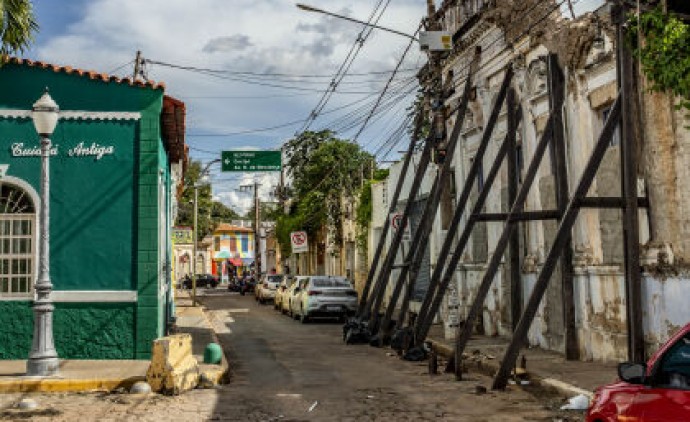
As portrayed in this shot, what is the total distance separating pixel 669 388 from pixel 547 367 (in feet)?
26.6

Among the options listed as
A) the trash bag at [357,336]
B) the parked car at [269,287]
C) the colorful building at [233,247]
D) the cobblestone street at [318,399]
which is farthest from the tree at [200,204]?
the cobblestone street at [318,399]

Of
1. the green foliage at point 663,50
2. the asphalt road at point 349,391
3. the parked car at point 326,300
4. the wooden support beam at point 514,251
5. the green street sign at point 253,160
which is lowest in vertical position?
the asphalt road at point 349,391

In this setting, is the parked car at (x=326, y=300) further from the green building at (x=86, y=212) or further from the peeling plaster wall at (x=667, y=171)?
the peeling plaster wall at (x=667, y=171)

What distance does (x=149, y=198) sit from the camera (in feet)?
45.3

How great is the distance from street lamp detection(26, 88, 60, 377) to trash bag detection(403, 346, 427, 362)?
6.56 m

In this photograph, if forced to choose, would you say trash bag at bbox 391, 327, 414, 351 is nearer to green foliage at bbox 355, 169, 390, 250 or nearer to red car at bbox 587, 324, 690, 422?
red car at bbox 587, 324, 690, 422

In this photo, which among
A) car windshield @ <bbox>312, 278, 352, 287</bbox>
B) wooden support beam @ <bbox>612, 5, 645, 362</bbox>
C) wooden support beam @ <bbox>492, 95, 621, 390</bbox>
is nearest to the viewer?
wooden support beam @ <bbox>612, 5, 645, 362</bbox>

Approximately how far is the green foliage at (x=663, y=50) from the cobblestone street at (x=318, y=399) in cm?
454

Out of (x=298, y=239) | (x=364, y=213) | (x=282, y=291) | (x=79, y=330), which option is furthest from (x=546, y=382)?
(x=298, y=239)

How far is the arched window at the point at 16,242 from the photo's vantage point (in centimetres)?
1361

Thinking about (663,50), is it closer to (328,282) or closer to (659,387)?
(659,387)

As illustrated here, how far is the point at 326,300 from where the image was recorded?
25641 millimetres

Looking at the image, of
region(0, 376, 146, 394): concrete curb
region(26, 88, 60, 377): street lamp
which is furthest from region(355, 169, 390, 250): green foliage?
region(0, 376, 146, 394): concrete curb

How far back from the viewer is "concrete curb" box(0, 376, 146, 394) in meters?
10.8
